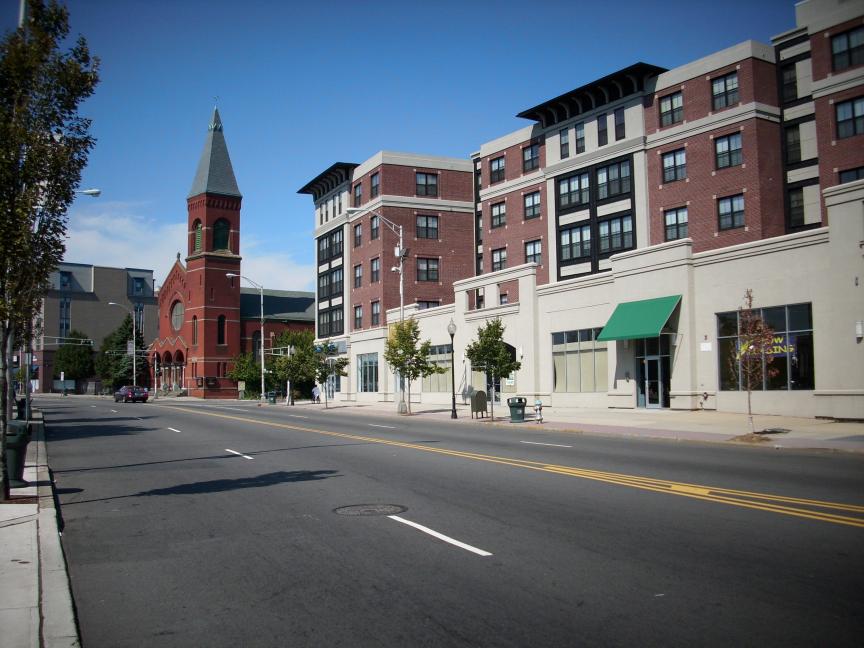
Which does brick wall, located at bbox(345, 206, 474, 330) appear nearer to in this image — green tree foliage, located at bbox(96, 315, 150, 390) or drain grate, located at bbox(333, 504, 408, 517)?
drain grate, located at bbox(333, 504, 408, 517)

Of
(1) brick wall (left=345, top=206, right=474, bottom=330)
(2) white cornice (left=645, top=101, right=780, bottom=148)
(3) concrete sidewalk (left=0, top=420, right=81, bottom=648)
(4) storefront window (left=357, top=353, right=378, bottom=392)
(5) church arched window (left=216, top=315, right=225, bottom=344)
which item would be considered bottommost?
(3) concrete sidewalk (left=0, top=420, right=81, bottom=648)

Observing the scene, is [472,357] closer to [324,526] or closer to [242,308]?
[324,526]

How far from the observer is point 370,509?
10266 millimetres

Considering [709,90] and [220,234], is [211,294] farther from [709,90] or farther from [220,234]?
[709,90]

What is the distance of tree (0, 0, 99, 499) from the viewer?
1030cm

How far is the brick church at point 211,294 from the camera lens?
9162cm

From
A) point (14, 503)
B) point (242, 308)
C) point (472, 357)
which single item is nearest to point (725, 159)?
point (472, 357)

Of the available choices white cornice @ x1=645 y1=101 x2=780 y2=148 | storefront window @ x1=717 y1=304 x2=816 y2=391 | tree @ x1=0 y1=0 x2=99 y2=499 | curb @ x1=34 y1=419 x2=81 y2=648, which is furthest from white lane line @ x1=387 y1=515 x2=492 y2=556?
white cornice @ x1=645 y1=101 x2=780 y2=148

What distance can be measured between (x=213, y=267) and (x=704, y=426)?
78463mm

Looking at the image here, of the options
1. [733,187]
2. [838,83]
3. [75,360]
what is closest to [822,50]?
[838,83]

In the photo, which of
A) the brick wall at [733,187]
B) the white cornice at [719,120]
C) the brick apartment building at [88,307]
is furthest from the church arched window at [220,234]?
the brick wall at [733,187]

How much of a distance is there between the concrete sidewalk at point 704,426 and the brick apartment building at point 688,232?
1373 millimetres

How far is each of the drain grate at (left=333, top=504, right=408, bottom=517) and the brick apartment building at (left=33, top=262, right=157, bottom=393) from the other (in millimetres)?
129157

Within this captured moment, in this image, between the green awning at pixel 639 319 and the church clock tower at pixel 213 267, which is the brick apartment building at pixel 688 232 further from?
the church clock tower at pixel 213 267
